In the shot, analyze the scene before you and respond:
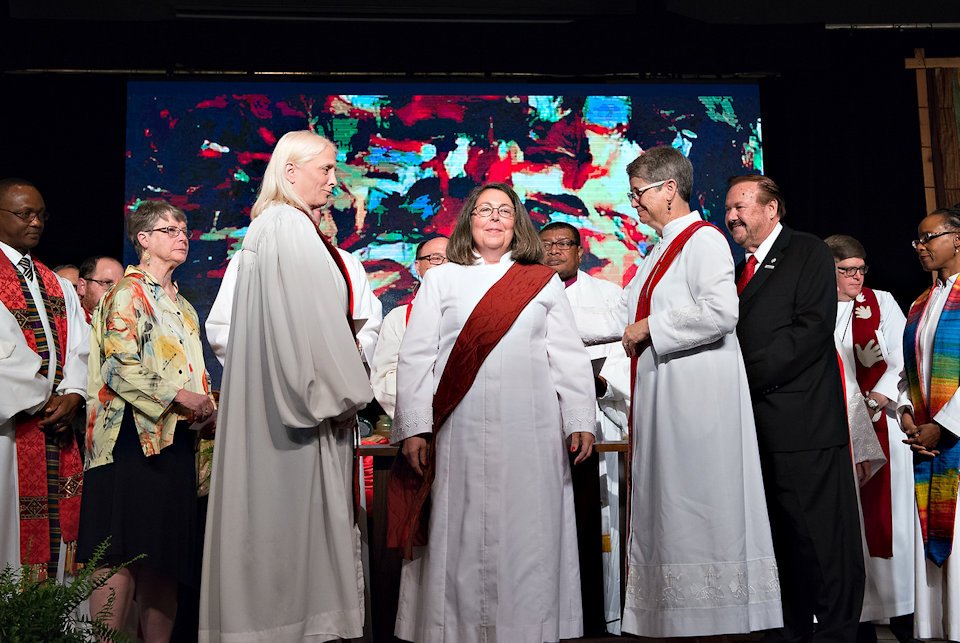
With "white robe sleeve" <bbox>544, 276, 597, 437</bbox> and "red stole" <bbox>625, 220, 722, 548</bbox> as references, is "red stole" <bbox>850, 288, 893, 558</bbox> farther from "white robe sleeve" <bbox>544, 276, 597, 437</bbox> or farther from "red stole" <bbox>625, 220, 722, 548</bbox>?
"white robe sleeve" <bbox>544, 276, 597, 437</bbox>

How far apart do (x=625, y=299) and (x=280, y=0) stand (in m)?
3.89

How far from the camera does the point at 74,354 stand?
3.91 metres

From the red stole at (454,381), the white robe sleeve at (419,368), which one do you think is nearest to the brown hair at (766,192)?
the red stole at (454,381)

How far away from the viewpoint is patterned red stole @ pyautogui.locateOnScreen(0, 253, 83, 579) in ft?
12.2

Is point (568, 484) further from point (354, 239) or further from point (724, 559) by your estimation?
point (354, 239)

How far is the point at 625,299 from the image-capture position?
396 cm

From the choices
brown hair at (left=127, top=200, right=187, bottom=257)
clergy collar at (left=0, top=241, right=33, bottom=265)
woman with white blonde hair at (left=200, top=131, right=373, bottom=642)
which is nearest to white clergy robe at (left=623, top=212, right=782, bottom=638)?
woman with white blonde hair at (left=200, top=131, right=373, bottom=642)

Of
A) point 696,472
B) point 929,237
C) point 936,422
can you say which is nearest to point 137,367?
point 696,472

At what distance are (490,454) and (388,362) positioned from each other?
1.73 metres

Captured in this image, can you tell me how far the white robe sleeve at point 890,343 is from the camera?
4.89 metres

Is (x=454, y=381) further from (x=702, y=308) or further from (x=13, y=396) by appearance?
(x=13, y=396)

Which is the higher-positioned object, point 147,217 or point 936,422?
point 147,217

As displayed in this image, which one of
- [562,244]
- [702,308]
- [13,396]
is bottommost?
[13,396]

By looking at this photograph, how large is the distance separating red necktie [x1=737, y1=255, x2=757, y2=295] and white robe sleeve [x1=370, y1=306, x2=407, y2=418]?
1.51 metres
